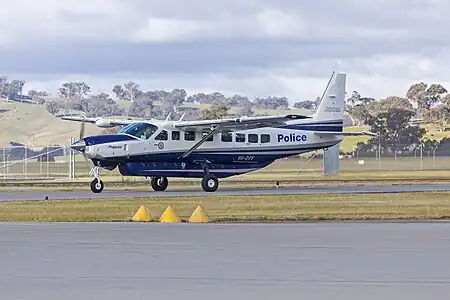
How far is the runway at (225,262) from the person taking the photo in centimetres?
1271

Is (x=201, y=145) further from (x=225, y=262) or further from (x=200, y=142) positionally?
(x=225, y=262)

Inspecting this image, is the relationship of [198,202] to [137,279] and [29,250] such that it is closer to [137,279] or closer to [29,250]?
[29,250]

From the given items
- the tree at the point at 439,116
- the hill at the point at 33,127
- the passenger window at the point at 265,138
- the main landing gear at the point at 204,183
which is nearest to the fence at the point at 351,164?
the passenger window at the point at 265,138

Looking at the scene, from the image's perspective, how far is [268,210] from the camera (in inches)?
1134

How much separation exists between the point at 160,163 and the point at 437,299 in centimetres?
3327

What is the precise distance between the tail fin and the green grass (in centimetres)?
1487

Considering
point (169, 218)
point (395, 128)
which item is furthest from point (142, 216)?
point (395, 128)

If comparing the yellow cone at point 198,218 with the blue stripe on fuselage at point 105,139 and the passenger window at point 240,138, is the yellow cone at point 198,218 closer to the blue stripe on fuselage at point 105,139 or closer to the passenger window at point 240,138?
the blue stripe on fuselage at point 105,139

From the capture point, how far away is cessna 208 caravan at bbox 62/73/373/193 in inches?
1705

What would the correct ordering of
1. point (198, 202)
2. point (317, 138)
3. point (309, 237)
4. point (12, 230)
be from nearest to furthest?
point (309, 237)
point (12, 230)
point (198, 202)
point (317, 138)

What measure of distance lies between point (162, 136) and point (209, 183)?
2.87m

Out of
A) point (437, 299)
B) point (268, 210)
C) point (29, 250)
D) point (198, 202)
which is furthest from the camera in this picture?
point (198, 202)

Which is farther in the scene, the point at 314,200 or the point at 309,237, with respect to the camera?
the point at 314,200

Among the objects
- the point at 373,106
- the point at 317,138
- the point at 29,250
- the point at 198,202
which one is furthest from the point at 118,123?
the point at 373,106
